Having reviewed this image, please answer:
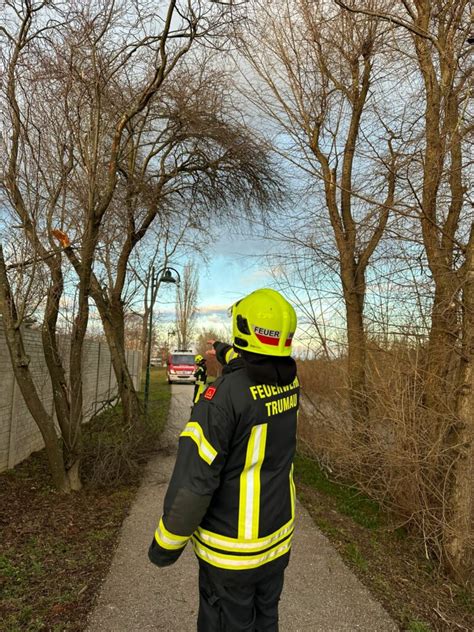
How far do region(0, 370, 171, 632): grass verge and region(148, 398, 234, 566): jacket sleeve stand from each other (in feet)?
5.70

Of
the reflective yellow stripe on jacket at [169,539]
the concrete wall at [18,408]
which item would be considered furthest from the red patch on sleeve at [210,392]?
the concrete wall at [18,408]

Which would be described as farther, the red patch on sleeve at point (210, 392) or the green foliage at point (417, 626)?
the green foliage at point (417, 626)

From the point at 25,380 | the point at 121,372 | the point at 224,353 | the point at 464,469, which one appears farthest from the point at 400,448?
the point at 121,372

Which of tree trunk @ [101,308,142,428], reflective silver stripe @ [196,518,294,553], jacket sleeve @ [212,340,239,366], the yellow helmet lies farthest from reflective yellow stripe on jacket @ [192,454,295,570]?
tree trunk @ [101,308,142,428]

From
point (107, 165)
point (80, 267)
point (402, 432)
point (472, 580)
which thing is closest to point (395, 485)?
point (402, 432)

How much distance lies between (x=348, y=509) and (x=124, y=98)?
20.9 feet

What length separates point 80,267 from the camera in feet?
19.5

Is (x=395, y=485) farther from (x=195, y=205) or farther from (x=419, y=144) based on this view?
(x=195, y=205)

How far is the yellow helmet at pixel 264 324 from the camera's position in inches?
84.3

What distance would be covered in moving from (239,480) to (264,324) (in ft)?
2.27

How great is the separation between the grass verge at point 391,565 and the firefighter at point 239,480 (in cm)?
195

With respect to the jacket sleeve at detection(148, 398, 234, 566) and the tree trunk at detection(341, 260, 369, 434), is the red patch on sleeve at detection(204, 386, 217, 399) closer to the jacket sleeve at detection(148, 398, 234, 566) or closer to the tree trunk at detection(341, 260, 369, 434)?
the jacket sleeve at detection(148, 398, 234, 566)

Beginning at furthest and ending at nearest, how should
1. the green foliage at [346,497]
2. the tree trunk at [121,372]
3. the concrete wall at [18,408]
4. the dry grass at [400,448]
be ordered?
the tree trunk at [121,372]
the concrete wall at [18,408]
the green foliage at [346,497]
the dry grass at [400,448]

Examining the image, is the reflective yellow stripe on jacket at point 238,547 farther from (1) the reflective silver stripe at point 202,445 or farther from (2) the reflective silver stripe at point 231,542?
(1) the reflective silver stripe at point 202,445
